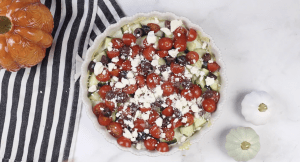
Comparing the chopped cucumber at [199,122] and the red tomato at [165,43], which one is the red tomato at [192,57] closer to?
the red tomato at [165,43]

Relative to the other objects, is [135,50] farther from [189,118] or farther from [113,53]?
[189,118]

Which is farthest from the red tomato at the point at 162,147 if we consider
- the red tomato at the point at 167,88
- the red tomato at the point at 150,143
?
the red tomato at the point at 167,88

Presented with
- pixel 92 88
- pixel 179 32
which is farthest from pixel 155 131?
pixel 179 32

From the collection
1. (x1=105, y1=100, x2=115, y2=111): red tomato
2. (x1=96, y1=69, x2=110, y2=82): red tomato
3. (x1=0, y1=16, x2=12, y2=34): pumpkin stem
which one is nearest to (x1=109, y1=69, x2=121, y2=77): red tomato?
(x1=96, y1=69, x2=110, y2=82): red tomato

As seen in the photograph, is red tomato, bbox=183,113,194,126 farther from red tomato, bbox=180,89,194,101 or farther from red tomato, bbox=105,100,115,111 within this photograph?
red tomato, bbox=105,100,115,111

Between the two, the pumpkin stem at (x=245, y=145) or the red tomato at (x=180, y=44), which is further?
the pumpkin stem at (x=245, y=145)
